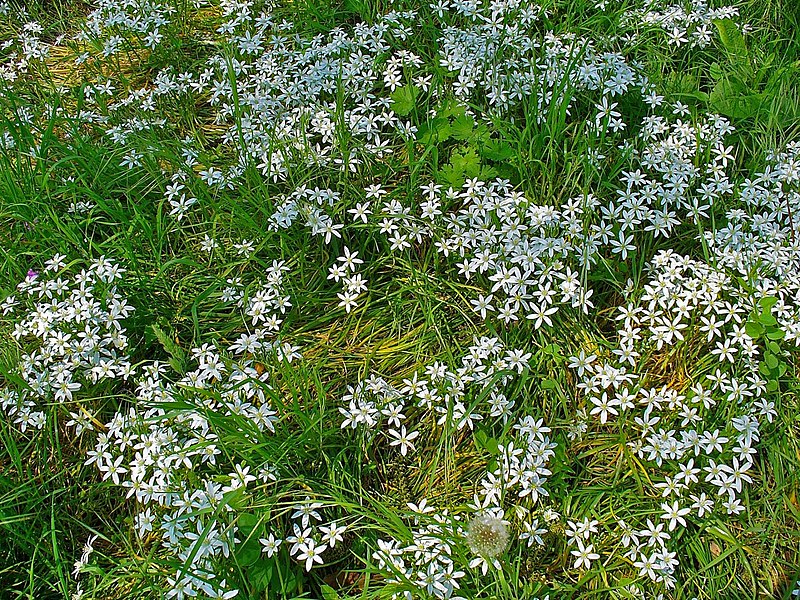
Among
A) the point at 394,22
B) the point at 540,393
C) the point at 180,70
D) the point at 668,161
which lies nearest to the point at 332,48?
the point at 394,22

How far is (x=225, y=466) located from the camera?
8.68ft

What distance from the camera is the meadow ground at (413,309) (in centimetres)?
248

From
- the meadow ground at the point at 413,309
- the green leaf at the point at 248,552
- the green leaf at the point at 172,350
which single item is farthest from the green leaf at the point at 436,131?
the green leaf at the point at 248,552

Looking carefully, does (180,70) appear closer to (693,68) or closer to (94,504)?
(94,504)

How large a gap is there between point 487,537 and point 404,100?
2080mm

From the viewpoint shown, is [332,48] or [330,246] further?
[332,48]

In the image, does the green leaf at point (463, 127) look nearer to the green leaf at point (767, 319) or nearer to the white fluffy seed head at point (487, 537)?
the green leaf at point (767, 319)

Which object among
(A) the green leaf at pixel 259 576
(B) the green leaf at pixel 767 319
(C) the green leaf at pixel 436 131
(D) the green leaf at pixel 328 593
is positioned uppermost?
(C) the green leaf at pixel 436 131

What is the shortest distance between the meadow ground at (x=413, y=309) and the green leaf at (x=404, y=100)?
0.01m

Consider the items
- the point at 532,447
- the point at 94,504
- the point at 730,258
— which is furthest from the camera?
the point at 730,258

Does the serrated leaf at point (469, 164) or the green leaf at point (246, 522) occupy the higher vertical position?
the serrated leaf at point (469, 164)

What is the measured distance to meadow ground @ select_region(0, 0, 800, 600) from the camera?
248cm

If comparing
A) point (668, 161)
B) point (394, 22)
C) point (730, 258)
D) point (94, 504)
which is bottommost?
point (94, 504)

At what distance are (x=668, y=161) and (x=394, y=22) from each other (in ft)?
5.29
